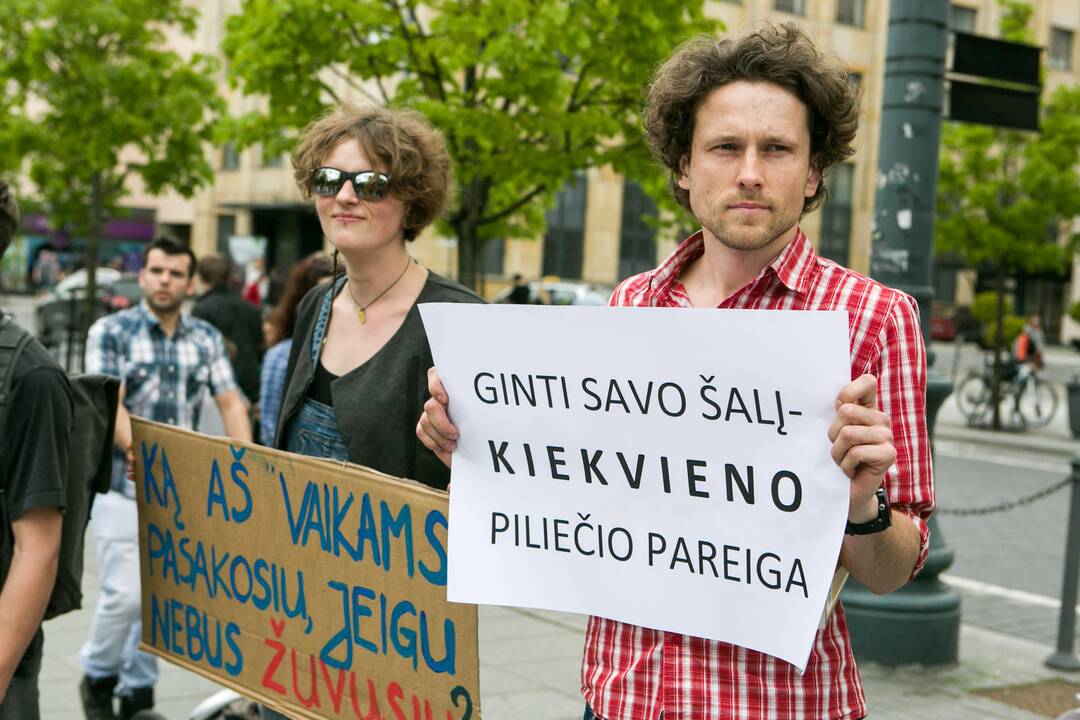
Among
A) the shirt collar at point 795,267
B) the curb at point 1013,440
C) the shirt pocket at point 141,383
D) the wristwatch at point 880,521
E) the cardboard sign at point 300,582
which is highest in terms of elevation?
the shirt collar at point 795,267

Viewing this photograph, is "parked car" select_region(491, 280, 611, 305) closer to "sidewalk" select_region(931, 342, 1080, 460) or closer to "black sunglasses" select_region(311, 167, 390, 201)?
"sidewalk" select_region(931, 342, 1080, 460)

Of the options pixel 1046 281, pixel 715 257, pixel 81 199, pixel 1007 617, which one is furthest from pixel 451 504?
pixel 1046 281

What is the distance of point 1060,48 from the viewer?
2053 inches

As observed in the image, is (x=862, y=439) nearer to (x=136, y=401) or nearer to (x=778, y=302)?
(x=778, y=302)

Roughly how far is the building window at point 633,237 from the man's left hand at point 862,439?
1737 inches

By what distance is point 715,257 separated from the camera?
2.25 metres

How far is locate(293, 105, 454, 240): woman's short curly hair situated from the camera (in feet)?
10.9

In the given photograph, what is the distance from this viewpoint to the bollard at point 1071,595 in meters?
6.32

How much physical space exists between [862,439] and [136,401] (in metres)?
3.95

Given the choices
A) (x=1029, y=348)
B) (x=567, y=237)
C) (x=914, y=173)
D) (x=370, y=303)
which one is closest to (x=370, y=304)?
(x=370, y=303)

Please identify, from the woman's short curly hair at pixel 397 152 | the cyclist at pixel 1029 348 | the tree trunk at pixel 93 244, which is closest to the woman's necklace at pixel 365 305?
the woman's short curly hair at pixel 397 152

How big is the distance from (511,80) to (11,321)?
6.65 metres

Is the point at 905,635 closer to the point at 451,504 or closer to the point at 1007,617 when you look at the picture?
the point at 1007,617

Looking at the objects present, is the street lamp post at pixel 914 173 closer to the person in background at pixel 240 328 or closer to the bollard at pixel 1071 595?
the bollard at pixel 1071 595
